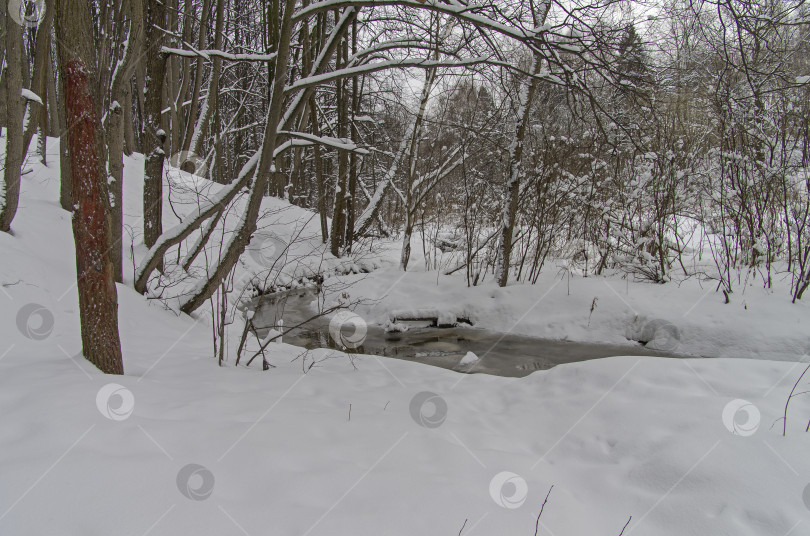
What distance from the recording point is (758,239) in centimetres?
639

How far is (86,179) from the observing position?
2412mm

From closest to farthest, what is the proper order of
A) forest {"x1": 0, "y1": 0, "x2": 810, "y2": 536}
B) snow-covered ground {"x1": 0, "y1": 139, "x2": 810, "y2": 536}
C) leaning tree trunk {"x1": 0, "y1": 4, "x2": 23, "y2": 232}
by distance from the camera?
snow-covered ground {"x1": 0, "y1": 139, "x2": 810, "y2": 536}
forest {"x1": 0, "y1": 0, "x2": 810, "y2": 536}
leaning tree trunk {"x1": 0, "y1": 4, "x2": 23, "y2": 232}

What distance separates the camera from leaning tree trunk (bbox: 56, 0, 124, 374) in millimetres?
2389
